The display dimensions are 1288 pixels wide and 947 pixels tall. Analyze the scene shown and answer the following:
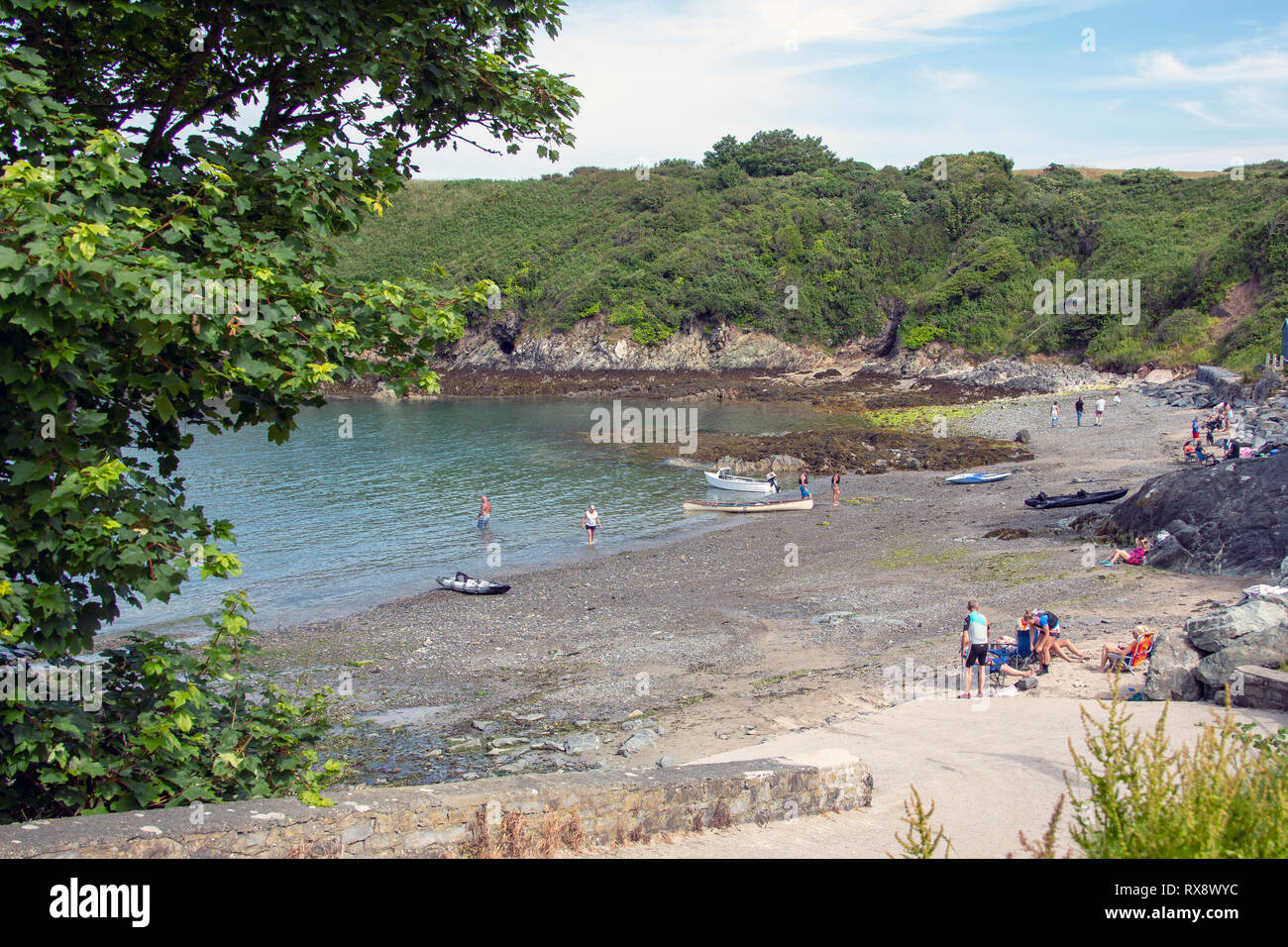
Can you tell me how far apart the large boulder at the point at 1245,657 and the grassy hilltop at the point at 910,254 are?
52074 millimetres

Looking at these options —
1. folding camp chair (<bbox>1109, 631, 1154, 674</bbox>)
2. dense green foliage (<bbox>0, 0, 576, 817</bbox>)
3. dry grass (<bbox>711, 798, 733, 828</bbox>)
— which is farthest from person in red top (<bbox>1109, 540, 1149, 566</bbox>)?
dense green foliage (<bbox>0, 0, 576, 817</bbox>)

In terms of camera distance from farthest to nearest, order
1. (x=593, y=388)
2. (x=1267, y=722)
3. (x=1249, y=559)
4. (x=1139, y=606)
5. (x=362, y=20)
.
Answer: (x=593, y=388)
(x=1249, y=559)
(x=1139, y=606)
(x=1267, y=722)
(x=362, y=20)

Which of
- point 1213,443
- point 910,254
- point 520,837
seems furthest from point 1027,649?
point 910,254

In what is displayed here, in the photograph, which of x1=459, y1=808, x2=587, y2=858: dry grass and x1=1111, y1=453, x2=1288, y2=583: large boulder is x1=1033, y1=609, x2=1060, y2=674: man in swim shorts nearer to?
x1=1111, y1=453, x2=1288, y2=583: large boulder

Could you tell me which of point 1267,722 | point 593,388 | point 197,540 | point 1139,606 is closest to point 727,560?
point 1139,606

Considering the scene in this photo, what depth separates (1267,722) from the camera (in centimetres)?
927

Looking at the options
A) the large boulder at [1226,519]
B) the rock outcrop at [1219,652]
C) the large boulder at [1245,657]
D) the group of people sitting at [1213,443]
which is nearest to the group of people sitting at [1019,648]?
the rock outcrop at [1219,652]

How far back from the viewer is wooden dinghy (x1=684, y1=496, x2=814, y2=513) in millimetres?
35188

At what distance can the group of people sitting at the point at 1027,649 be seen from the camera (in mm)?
13727

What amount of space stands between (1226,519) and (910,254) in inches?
3354

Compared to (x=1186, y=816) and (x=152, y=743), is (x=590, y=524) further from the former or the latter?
(x=1186, y=816)

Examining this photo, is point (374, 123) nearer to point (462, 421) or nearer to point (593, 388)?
point (462, 421)

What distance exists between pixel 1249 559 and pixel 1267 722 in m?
11.5

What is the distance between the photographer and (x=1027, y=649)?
49.0 ft
